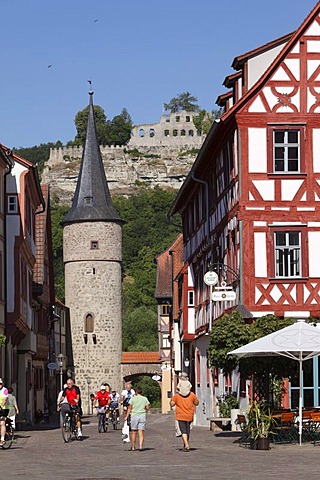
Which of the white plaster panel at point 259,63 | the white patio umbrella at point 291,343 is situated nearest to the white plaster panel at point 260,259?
the white plaster panel at point 259,63

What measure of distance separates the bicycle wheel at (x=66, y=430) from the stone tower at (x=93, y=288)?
151 ft

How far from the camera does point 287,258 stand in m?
29.3

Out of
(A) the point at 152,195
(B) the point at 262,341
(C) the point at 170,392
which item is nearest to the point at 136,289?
(A) the point at 152,195

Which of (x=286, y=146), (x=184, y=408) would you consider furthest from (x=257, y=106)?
(x=184, y=408)

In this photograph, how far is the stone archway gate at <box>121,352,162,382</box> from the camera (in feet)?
249

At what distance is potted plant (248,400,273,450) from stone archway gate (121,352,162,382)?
53475 millimetres

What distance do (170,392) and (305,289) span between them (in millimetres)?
40523

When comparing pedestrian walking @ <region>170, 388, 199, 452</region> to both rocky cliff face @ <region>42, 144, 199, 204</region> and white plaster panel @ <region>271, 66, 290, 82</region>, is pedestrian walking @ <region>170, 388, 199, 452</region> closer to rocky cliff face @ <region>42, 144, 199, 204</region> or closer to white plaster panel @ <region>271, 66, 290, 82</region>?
white plaster panel @ <region>271, 66, 290, 82</region>

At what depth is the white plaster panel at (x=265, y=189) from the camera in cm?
2947

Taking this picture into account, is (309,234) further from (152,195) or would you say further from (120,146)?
(120,146)

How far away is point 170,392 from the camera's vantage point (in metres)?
68.9

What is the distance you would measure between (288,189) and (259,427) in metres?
9.33

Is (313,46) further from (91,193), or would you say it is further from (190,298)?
(91,193)

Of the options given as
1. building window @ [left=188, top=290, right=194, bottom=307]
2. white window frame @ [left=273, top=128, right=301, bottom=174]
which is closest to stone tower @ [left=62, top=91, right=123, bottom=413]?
building window @ [left=188, top=290, right=194, bottom=307]
